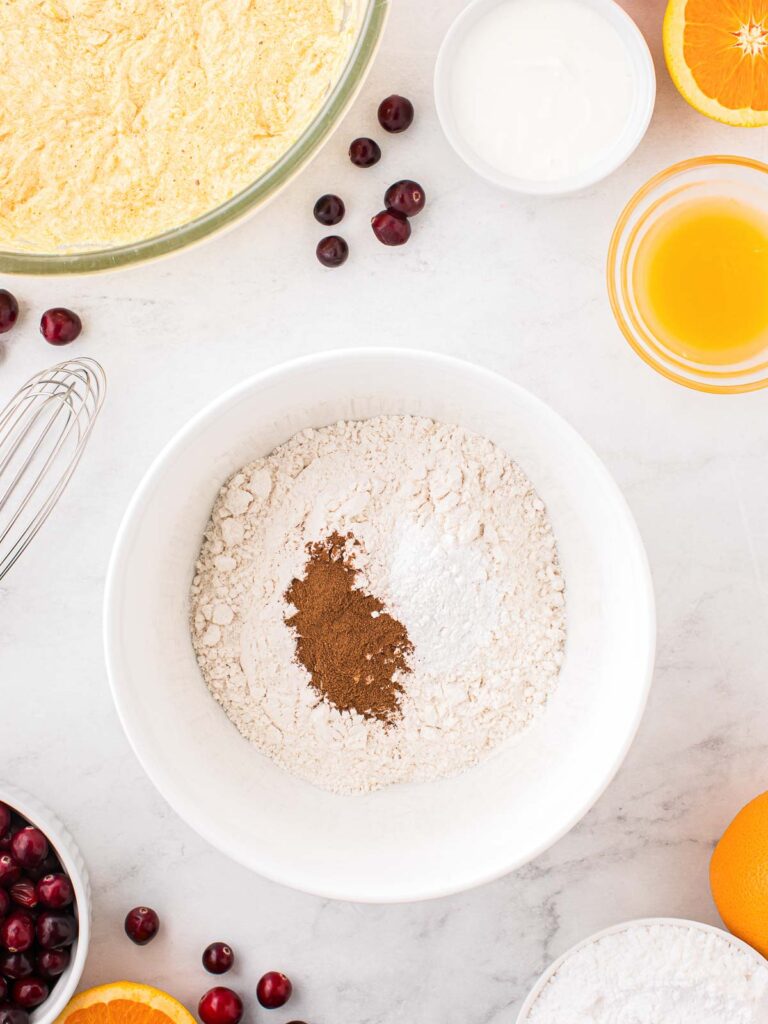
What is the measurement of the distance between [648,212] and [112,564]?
100 centimetres

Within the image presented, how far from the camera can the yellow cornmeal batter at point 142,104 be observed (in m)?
1.39

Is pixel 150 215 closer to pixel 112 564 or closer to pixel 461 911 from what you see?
pixel 112 564

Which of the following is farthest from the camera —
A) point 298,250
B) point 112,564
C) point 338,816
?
point 298,250

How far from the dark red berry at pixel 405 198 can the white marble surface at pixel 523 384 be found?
1.4 inches

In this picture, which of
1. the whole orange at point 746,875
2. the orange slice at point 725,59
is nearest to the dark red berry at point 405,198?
the orange slice at point 725,59

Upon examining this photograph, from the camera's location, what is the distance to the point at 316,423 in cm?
143

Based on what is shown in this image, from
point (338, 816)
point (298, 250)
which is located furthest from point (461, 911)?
point (298, 250)

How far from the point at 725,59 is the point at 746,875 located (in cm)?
125

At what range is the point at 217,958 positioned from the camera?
150 centimetres

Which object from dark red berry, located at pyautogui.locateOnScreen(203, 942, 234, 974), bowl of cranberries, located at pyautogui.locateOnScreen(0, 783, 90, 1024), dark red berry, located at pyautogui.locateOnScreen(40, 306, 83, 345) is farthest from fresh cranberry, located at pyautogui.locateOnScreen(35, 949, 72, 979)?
dark red berry, located at pyautogui.locateOnScreen(40, 306, 83, 345)

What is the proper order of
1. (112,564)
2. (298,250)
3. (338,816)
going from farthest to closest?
(298,250), (338,816), (112,564)

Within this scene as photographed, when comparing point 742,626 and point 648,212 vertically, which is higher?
point 648,212

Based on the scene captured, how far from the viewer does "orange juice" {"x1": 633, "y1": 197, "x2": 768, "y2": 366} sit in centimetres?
148

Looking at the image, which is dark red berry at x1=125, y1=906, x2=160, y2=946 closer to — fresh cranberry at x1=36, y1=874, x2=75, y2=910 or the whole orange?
fresh cranberry at x1=36, y1=874, x2=75, y2=910
